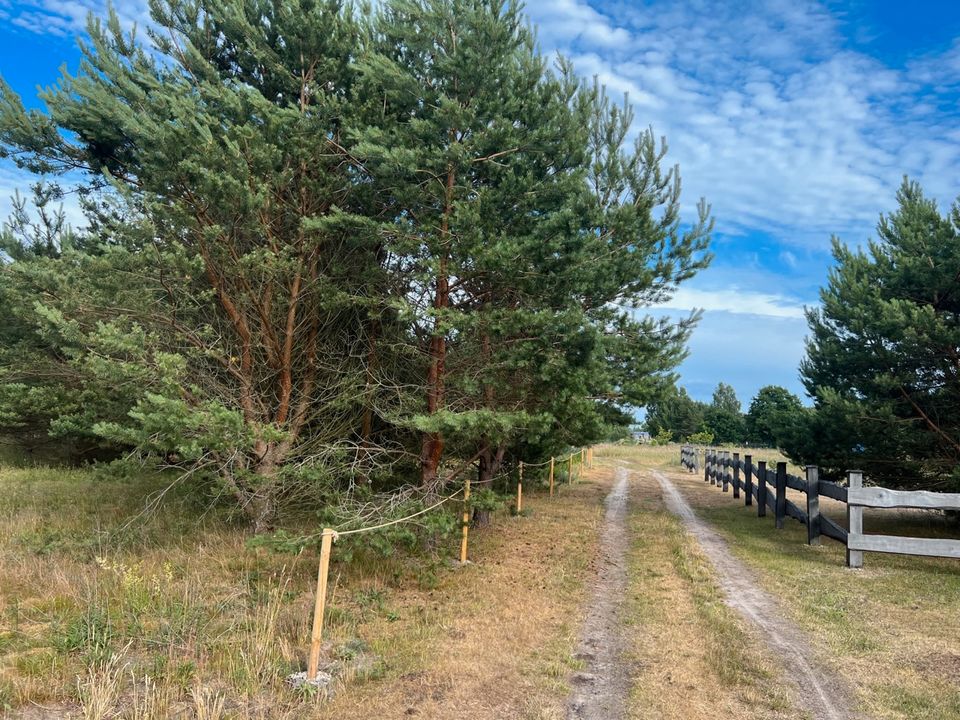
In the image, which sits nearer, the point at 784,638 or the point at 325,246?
the point at 784,638

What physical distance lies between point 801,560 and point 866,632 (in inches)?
131

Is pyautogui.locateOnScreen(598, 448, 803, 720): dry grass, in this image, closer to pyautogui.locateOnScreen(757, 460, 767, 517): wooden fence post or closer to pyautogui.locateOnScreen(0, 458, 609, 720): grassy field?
pyautogui.locateOnScreen(0, 458, 609, 720): grassy field

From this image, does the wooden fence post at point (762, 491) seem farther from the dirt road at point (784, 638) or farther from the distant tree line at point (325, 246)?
the distant tree line at point (325, 246)

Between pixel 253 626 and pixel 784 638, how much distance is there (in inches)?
203

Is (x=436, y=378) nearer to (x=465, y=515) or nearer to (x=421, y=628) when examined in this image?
(x=465, y=515)

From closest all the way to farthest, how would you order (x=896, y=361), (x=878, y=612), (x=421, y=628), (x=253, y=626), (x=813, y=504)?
1. (x=253, y=626)
2. (x=421, y=628)
3. (x=878, y=612)
4. (x=813, y=504)
5. (x=896, y=361)

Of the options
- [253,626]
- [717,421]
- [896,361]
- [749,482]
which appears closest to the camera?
[253,626]

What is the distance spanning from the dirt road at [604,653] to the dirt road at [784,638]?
1299 millimetres

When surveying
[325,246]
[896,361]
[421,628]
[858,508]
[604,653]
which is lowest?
[421,628]

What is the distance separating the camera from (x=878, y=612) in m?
6.23

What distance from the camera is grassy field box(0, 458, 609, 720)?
13.8 ft

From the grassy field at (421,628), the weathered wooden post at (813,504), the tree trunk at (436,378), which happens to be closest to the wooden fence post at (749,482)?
the grassy field at (421,628)

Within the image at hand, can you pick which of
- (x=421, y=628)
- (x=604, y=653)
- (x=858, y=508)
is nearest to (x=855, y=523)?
(x=858, y=508)

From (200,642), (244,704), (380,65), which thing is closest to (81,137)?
(380,65)
